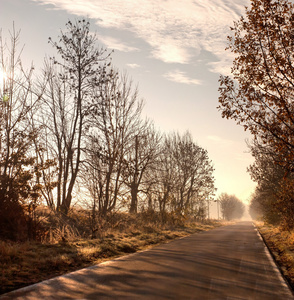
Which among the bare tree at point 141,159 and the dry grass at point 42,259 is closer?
the dry grass at point 42,259

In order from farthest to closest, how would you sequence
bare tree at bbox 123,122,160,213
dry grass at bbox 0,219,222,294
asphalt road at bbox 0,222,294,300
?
bare tree at bbox 123,122,160,213
dry grass at bbox 0,219,222,294
asphalt road at bbox 0,222,294,300

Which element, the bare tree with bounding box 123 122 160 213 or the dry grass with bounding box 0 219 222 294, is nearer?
the dry grass with bounding box 0 219 222 294

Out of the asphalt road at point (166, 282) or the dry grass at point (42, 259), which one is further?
the dry grass at point (42, 259)

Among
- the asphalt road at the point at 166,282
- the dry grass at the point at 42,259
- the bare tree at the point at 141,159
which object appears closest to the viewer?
the asphalt road at the point at 166,282

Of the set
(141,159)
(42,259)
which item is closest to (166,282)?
(42,259)

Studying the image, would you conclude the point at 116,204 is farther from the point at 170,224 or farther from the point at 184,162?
the point at 184,162

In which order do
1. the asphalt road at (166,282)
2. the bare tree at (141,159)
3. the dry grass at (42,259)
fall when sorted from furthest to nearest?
the bare tree at (141,159)
the dry grass at (42,259)
the asphalt road at (166,282)

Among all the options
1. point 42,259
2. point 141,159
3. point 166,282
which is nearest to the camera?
point 166,282

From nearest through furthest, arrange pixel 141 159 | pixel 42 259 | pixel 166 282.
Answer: pixel 166 282 < pixel 42 259 < pixel 141 159

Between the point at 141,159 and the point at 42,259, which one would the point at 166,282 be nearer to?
the point at 42,259

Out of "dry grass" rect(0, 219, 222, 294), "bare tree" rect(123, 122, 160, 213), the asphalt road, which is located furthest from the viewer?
"bare tree" rect(123, 122, 160, 213)

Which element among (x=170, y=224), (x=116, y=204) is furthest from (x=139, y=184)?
(x=116, y=204)

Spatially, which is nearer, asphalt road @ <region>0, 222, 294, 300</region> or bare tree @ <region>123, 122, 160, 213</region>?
asphalt road @ <region>0, 222, 294, 300</region>

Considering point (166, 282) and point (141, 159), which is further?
point (141, 159)
